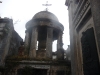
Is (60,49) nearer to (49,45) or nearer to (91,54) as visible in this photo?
(49,45)

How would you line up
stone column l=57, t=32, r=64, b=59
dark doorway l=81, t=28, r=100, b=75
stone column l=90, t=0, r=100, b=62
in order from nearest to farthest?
dark doorway l=81, t=28, r=100, b=75, stone column l=90, t=0, r=100, b=62, stone column l=57, t=32, r=64, b=59

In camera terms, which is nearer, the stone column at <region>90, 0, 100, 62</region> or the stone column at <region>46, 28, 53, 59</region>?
the stone column at <region>90, 0, 100, 62</region>

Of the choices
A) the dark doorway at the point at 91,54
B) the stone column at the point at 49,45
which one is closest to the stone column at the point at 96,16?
the dark doorway at the point at 91,54

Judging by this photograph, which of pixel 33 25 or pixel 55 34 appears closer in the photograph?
pixel 33 25

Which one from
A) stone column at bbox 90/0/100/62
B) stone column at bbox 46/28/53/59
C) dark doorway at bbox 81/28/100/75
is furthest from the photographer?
stone column at bbox 46/28/53/59

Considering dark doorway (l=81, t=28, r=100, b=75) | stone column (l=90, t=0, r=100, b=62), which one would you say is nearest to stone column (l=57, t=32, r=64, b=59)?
dark doorway (l=81, t=28, r=100, b=75)

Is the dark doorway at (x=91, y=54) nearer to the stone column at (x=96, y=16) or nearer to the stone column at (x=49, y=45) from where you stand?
the stone column at (x=96, y=16)

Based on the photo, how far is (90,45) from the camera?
471 cm

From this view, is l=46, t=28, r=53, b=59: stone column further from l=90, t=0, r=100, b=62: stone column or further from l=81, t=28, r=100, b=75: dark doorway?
l=90, t=0, r=100, b=62: stone column

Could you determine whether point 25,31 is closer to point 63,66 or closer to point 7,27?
point 7,27

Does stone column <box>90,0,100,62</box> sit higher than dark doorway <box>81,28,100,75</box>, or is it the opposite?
stone column <box>90,0,100,62</box>

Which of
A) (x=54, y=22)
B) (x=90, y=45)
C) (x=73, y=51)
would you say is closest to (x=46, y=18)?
(x=54, y=22)

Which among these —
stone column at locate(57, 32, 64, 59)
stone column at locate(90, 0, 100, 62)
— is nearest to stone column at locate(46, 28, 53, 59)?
stone column at locate(57, 32, 64, 59)

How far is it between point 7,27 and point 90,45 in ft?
33.3
